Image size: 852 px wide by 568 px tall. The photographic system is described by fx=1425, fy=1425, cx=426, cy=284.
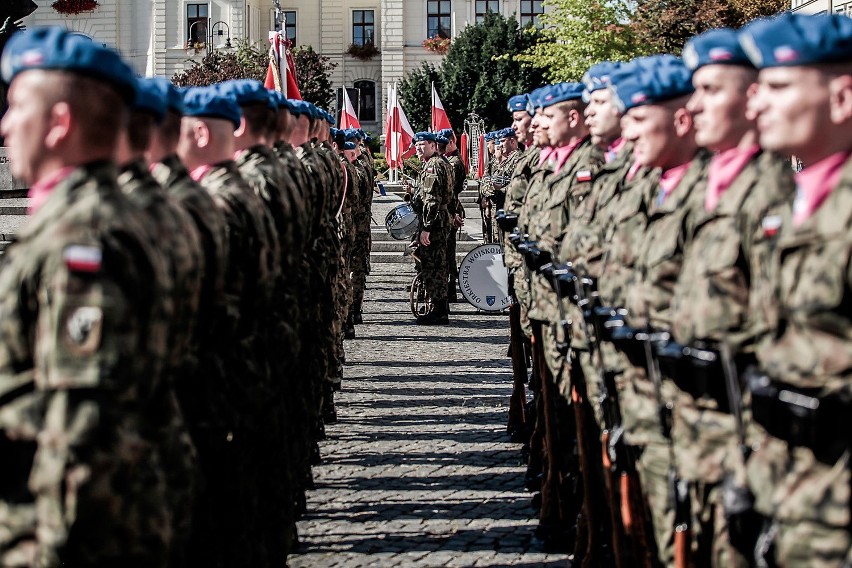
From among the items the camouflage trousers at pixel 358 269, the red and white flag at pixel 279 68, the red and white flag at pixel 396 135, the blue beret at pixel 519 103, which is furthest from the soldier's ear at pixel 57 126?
the red and white flag at pixel 396 135

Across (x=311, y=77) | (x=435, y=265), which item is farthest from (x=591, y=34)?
(x=435, y=265)

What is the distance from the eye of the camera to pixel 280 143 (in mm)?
8344

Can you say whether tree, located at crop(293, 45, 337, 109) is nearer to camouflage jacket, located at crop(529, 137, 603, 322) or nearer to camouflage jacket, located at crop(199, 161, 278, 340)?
camouflage jacket, located at crop(529, 137, 603, 322)

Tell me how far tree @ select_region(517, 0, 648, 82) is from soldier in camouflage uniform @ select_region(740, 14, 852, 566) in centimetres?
3410

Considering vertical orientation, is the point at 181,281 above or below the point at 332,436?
above

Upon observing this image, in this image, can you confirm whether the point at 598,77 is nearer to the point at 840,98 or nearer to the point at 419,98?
the point at 840,98

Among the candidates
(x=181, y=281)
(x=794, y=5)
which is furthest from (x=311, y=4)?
(x=181, y=281)

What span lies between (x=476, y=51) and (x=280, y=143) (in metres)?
57.5

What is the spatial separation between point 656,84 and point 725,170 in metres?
0.90

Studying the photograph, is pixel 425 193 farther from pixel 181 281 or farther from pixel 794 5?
pixel 794 5

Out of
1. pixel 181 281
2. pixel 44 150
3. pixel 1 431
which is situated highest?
pixel 44 150

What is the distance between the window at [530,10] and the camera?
7244 centimetres

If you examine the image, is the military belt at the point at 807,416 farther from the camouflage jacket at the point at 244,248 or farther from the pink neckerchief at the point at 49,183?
the camouflage jacket at the point at 244,248

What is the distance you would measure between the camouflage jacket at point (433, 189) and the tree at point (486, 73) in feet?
153
